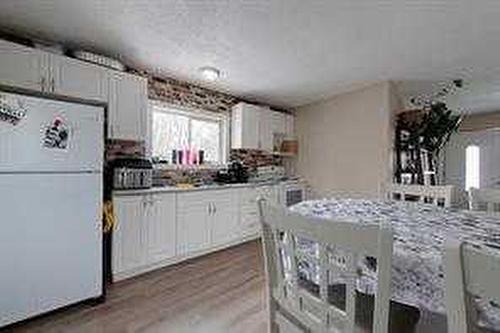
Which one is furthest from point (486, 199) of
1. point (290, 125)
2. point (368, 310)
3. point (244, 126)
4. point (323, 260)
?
point (290, 125)

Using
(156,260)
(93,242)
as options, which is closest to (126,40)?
(93,242)

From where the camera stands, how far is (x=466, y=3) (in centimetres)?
293

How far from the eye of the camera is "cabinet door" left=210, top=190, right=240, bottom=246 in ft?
14.5

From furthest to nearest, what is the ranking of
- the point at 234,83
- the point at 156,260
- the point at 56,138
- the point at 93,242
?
the point at 234,83
the point at 156,260
the point at 93,242
the point at 56,138

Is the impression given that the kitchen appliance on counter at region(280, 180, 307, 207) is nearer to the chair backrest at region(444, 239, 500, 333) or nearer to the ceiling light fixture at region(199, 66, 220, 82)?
the ceiling light fixture at region(199, 66, 220, 82)

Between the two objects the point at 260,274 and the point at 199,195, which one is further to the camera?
the point at 199,195

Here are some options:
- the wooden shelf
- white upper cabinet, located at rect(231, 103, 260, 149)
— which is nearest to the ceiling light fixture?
white upper cabinet, located at rect(231, 103, 260, 149)

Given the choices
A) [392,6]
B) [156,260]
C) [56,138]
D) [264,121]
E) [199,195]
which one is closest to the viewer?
[56,138]

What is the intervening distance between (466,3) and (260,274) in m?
2.98

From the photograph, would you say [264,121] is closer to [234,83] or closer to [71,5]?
[234,83]

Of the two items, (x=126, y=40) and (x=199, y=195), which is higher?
(x=126, y=40)

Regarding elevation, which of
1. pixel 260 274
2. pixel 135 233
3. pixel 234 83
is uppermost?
pixel 234 83

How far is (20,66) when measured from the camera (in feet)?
9.14

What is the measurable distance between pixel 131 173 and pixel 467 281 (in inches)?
128
